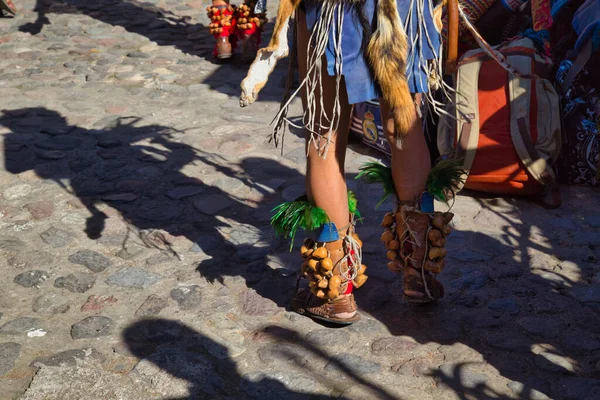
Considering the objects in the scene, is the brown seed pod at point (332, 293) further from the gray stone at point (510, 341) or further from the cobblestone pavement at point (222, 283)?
the gray stone at point (510, 341)

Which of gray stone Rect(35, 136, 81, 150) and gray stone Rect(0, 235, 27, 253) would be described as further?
gray stone Rect(35, 136, 81, 150)

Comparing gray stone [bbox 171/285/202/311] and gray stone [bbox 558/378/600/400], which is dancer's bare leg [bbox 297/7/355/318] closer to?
gray stone [bbox 171/285/202/311]

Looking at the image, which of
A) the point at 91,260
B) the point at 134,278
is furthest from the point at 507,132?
the point at 91,260

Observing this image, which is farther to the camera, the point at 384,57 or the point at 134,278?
the point at 134,278

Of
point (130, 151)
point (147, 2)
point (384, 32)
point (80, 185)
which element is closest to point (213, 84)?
point (130, 151)

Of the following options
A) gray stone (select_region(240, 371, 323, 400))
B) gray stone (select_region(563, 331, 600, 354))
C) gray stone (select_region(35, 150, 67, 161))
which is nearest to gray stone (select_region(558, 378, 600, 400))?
gray stone (select_region(563, 331, 600, 354))

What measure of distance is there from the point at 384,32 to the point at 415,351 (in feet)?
3.84

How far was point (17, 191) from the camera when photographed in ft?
14.5

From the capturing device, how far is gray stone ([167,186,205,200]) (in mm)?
4340

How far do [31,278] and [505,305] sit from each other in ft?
6.75

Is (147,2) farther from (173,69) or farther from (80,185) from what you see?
(80,185)

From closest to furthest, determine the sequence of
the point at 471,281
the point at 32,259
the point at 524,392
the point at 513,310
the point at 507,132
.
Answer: the point at 524,392 → the point at 513,310 → the point at 471,281 → the point at 32,259 → the point at 507,132

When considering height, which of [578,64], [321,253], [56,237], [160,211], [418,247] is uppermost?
[578,64]

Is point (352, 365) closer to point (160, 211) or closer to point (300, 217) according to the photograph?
point (300, 217)
